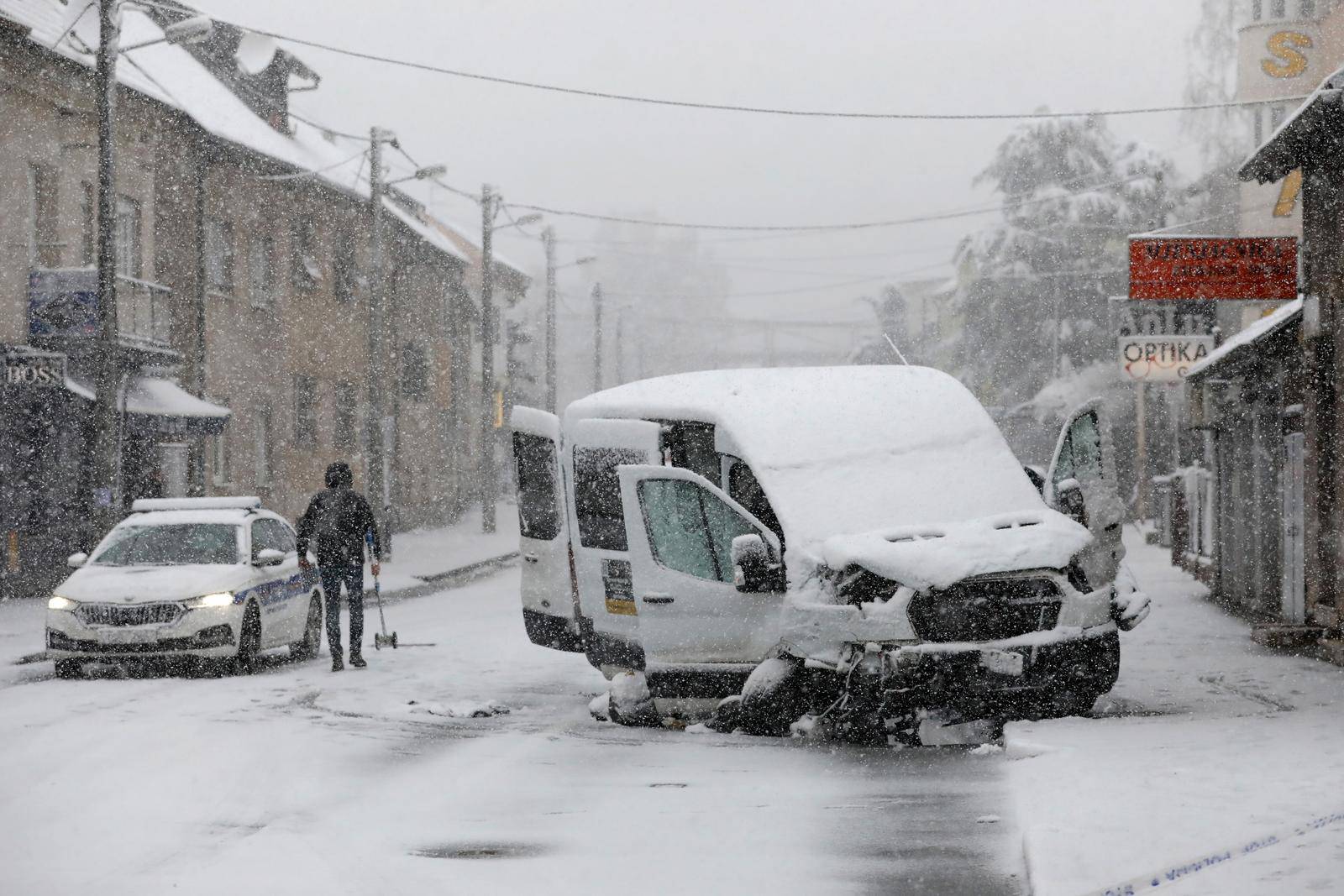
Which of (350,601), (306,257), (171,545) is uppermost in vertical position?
(306,257)

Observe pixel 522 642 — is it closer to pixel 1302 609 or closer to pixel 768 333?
pixel 1302 609

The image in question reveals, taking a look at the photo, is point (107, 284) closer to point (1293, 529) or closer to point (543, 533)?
point (543, 533)

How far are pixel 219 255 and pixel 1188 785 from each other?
29.6 meters

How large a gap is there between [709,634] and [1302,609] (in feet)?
30.8

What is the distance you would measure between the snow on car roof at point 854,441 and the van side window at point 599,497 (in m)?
0.33

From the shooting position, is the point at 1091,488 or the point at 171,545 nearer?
the point at 1091,488

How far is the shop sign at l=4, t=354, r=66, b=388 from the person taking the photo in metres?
23.5

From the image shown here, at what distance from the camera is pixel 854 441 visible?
37.5 ft

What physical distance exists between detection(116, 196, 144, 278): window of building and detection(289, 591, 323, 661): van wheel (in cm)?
1446

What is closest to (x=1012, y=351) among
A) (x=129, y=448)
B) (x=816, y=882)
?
(x=129, y=448)

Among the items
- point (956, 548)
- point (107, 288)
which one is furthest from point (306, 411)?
point (956, 548)

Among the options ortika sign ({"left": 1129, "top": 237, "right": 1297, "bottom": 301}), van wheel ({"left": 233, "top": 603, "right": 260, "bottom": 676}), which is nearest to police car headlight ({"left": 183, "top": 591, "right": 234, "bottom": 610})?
van wheel ({"left": 233, "top": 603, "right": 260, "bottom": 676})

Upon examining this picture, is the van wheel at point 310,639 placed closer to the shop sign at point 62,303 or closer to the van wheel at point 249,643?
the van wheel at point 249,643

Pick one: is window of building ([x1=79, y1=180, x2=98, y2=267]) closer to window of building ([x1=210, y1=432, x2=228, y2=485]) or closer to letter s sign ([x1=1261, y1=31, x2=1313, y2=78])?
window of building ([x1=210, y1=432, x2=228, y2=485])
